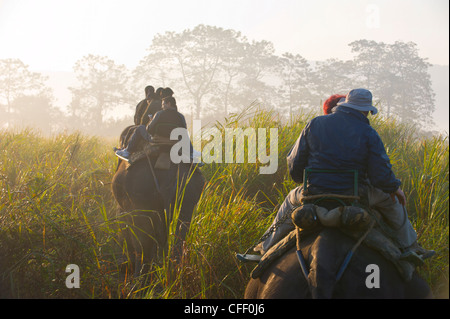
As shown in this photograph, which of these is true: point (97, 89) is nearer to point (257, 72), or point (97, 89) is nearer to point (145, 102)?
point (257, 72)

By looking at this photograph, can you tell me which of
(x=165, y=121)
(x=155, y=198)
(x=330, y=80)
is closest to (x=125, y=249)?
(x=155, y=198)

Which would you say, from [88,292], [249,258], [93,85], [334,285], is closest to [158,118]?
[88,292]

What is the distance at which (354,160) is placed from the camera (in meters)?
3.08

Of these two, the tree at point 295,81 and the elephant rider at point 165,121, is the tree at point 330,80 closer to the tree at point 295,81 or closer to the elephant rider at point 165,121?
the tree at point 295,81

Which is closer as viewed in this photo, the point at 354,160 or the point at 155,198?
the point at 354,160

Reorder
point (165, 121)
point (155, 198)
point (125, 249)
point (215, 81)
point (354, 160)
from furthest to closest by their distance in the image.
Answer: point (215, 81)
point (165, 121)
point (155, 198)
point (125, 249)
point (354, 160)

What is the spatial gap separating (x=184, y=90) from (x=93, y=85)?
945cm

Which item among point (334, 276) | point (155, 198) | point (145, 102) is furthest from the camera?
point (145, 102)

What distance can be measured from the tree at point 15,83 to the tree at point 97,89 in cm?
345

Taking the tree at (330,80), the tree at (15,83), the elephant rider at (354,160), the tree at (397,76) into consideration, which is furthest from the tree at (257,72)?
the elephant rider at (354,160)

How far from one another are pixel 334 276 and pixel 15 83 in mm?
44202

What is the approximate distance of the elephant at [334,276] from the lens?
258cm

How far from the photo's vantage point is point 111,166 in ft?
27.6
